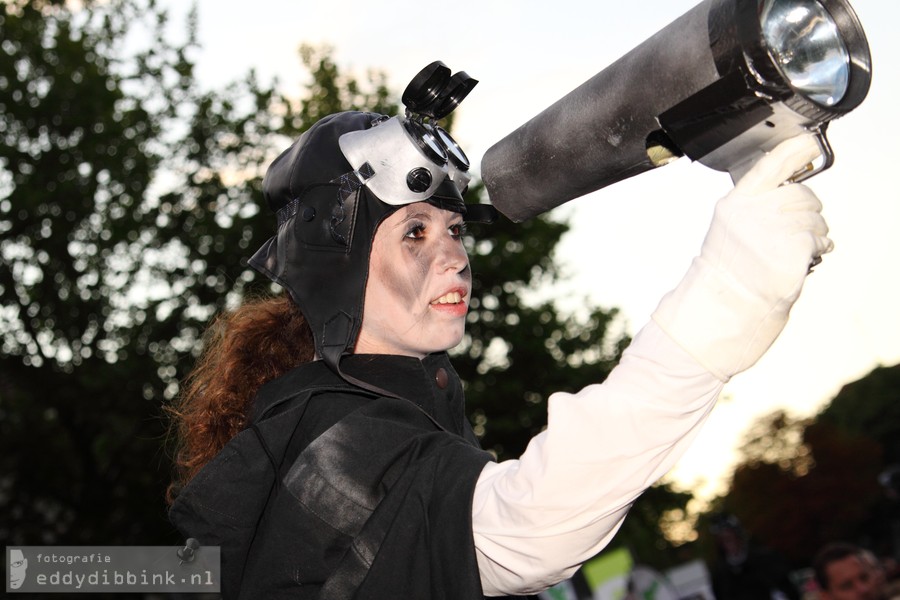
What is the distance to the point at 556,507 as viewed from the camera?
6.11 feet

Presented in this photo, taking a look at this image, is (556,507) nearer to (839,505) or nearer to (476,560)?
(476,560)

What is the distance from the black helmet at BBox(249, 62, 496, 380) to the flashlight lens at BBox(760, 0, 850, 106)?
1.17 metres

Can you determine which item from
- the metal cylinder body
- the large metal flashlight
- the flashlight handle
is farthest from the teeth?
the flashlight handle

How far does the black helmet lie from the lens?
8.72ft

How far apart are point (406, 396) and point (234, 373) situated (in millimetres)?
756

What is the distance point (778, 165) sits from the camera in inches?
70.6

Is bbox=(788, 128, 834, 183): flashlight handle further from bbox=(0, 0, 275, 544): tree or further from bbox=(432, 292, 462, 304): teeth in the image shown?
bbox=(0, 0, 275, 544): tree

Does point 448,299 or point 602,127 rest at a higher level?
point 602,127

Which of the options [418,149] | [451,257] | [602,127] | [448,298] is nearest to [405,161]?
[418,149]

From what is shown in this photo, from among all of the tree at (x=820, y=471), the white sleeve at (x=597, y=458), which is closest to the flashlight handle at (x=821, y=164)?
the white sleeve at (x=597, y=458)

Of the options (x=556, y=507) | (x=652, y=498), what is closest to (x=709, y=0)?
(x=556, y=507)

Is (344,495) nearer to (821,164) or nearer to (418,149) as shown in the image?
(418,149)

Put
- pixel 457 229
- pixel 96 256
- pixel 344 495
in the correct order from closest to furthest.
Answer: pixel 344 495 < pixel 457 229 < pixel 96 256

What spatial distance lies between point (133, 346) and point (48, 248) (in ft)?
7.93
